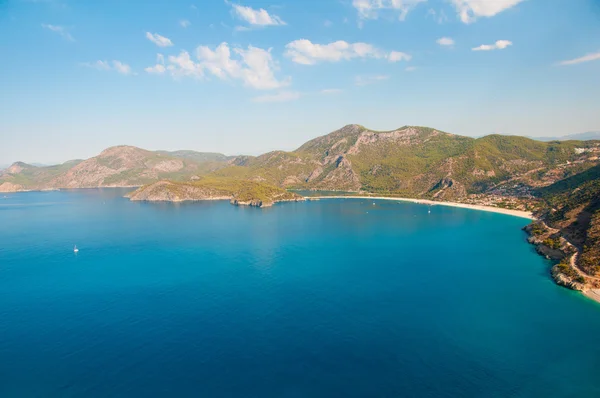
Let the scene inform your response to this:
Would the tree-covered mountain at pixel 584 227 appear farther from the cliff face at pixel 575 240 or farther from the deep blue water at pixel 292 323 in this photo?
the deep blue water at pixel 292 323

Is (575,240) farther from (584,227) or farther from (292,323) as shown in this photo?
(292,323)

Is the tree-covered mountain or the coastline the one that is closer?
the coastline

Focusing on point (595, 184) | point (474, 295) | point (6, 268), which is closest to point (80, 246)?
point (6, 268)

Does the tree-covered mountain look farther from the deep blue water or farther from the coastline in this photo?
the deep blue water

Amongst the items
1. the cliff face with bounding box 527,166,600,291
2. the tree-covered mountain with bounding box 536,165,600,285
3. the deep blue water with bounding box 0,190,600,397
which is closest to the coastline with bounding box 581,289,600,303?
the cliff face with bounding box 527,166,600,291

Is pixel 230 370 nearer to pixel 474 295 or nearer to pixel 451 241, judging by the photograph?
pixel 474 295

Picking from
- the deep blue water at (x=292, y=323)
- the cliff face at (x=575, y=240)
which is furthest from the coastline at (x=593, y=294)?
the deep blue water at (x=292, y=323)

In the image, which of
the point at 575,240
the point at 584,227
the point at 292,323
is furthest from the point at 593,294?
the point at 292,323

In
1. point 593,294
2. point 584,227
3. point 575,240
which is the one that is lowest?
point 593,294
